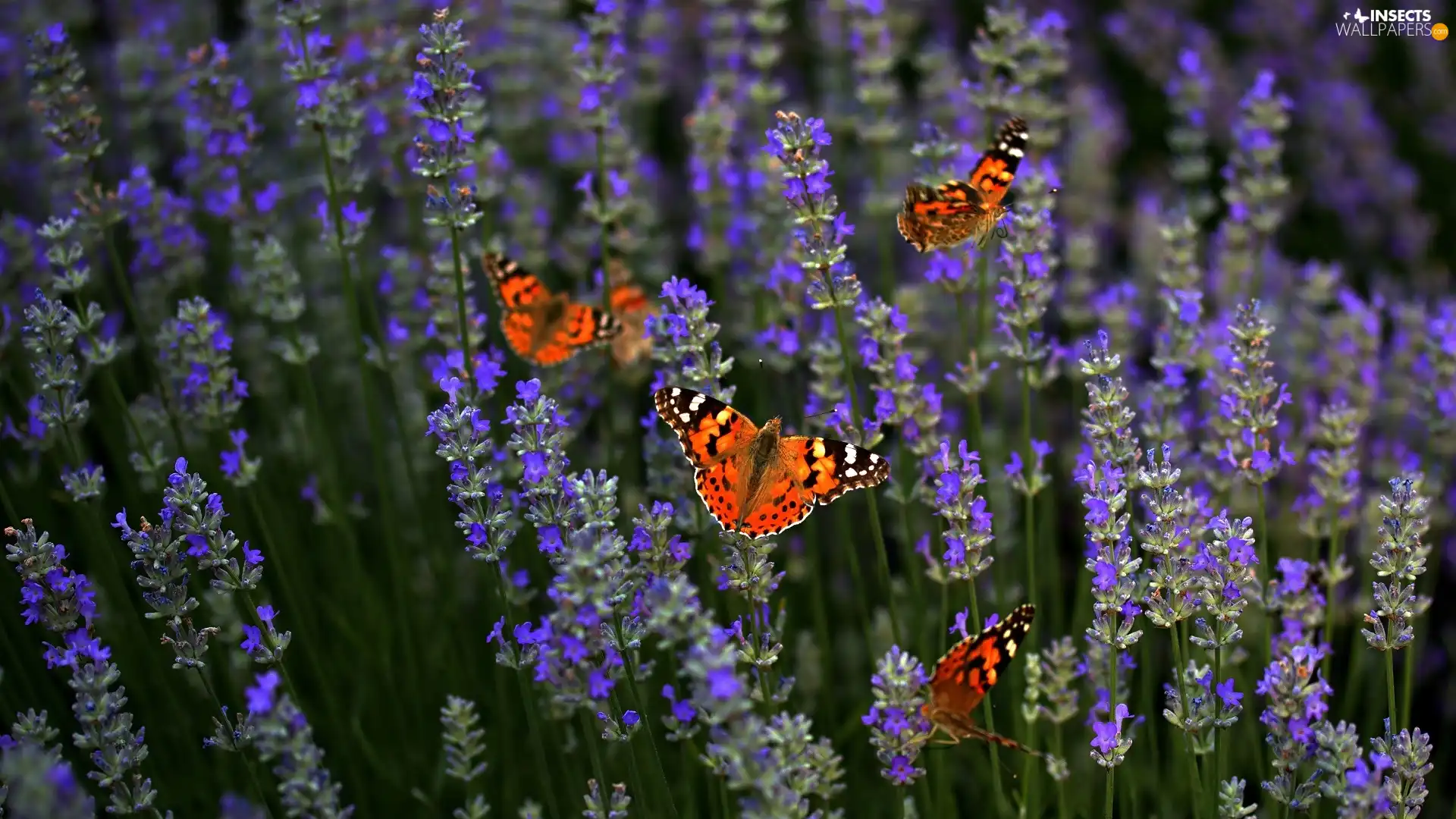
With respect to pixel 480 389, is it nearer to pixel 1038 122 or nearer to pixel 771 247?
pixel 771 247

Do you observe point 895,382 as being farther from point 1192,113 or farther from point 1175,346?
point 1192,113

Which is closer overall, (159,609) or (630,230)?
(159,609)

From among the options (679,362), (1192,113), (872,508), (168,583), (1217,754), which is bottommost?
(1217,754)

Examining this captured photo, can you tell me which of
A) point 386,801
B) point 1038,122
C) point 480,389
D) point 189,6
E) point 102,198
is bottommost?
point 386,801

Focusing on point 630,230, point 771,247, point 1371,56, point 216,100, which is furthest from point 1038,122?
point 1371,56

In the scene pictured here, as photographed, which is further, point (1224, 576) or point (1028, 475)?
point (1028, 475)

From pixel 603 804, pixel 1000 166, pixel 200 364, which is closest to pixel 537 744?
pixel 603 804
